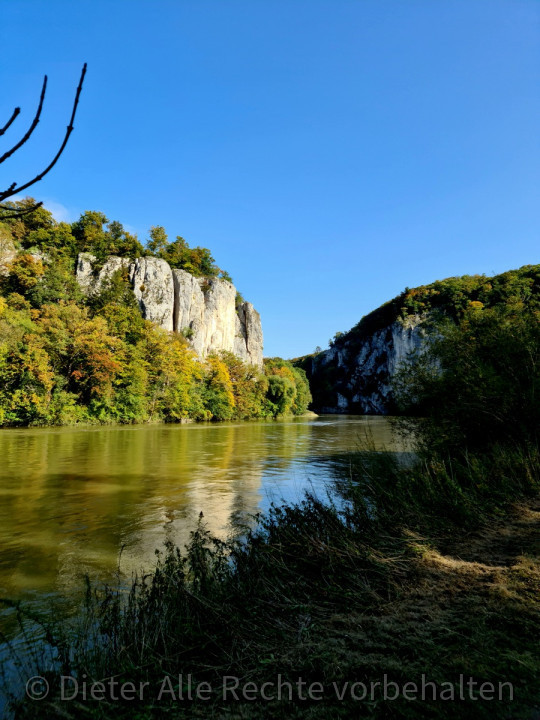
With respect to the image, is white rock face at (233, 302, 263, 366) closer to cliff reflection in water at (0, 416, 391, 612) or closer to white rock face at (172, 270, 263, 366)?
white rock face at (172, 270, 263, 366)

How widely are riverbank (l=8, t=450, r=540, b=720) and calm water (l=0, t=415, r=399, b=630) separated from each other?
198 centimetres

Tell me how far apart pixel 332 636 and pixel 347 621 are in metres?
0.30

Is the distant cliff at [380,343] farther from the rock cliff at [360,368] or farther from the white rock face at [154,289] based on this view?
the white rock face at [154,289]

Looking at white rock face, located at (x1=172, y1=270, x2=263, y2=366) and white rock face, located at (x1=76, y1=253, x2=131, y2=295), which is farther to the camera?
white rock face, located at (x1=172, y1=270, x2=263, y2=366)

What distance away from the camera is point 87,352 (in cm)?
3900

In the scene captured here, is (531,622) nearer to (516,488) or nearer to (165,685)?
(165,685)

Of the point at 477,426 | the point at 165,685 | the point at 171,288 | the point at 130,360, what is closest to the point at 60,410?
the point at 130,360

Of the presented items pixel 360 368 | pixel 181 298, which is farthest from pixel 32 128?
pixel 360 368

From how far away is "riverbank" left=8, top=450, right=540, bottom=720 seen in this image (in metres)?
2.44

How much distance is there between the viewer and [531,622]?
10.2ft

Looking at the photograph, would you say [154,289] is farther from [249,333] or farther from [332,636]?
[332,636]

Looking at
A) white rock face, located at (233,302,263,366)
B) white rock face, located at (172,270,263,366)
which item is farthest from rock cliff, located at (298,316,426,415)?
white rock face, located at (172,270,263,366)

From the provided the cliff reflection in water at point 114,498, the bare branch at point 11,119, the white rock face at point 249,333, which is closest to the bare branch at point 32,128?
the bare branch at point 11,119

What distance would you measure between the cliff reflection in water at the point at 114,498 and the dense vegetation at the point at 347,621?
70.1 inches
